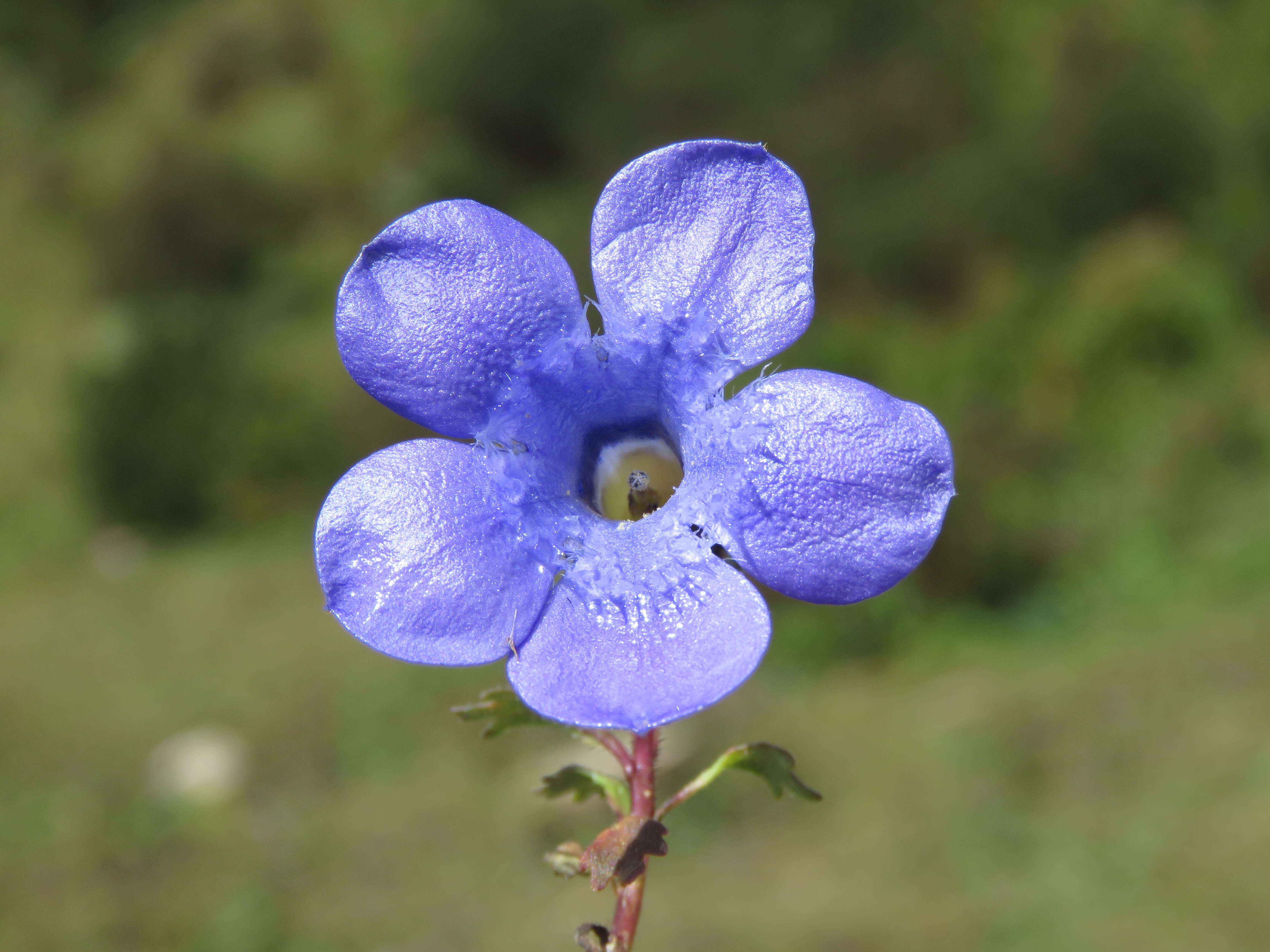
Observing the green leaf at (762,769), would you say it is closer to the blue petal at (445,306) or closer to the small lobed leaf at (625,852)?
the small lobed leaf at (625,852)

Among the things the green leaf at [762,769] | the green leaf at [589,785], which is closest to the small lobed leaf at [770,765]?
the green leaf at [762,769]

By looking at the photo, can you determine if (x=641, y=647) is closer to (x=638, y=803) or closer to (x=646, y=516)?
(x=638, y=803)

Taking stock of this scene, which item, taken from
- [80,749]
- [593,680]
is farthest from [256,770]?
[593,680]

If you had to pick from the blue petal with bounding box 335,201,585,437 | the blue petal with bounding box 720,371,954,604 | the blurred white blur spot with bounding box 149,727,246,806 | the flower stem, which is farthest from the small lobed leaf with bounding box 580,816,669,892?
the blurred white blur spot with bounding box 149,727,246,806

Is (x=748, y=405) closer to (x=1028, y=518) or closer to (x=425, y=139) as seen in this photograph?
(x=1028, y=518)

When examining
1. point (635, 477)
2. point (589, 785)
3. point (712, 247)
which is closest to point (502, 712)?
point (589, 785)
